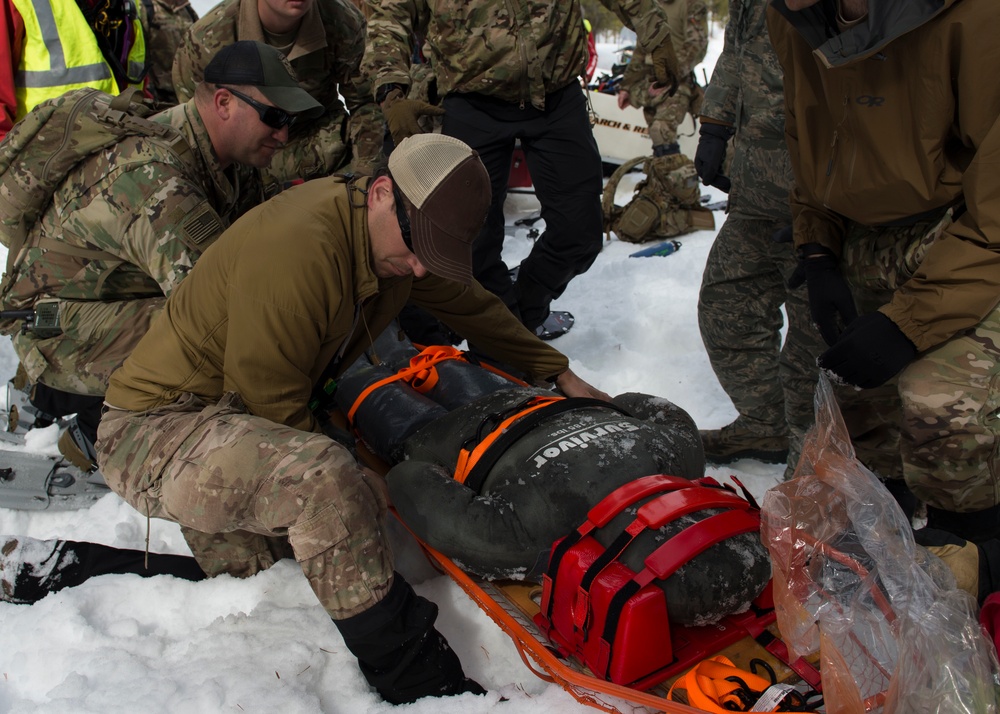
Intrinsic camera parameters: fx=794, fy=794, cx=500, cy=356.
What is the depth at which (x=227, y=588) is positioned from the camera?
2477 millimetres

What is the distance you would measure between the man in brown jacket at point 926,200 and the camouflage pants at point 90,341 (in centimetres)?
233

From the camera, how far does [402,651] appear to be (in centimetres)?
204

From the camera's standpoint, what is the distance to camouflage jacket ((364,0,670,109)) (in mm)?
3611

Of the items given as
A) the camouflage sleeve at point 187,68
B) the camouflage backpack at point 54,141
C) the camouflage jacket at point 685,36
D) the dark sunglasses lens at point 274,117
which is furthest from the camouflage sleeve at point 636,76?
the camouflage backpack at point 54,141

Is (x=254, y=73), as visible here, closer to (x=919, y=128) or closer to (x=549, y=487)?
(x=549, y=487)

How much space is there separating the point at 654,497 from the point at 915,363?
0.74m

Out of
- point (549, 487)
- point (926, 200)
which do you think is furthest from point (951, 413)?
point (549, 487)

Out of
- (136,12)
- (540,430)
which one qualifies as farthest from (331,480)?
(136,12)

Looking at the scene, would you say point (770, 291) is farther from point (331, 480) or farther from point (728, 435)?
point (331, 480)

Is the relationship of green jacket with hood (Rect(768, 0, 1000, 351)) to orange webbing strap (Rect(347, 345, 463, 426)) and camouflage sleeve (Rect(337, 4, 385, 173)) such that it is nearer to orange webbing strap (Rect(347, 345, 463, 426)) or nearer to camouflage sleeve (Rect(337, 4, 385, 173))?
orange webbing strap (Rect(347, 345, 463, 426))

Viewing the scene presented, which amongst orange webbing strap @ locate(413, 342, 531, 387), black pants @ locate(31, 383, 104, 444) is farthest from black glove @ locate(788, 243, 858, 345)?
black pants @ locate(31, 383, 104, 444)

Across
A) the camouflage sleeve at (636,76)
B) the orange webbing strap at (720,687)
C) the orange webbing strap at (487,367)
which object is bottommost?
the orange webbing strap at (487,367)

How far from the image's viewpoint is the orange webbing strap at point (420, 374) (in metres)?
2.90

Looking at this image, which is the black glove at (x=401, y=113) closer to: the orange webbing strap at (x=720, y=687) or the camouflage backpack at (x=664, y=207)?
the orange webbing strap at (x=720, y=687)
